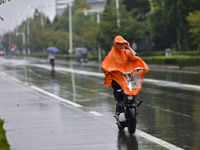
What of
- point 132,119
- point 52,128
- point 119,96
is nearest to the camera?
point 132,119

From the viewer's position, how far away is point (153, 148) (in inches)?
315

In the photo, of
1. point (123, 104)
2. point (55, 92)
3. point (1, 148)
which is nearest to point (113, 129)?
point (123, 104)

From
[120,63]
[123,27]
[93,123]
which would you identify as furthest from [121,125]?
[123,27]

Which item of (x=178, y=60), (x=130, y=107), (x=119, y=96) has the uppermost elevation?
(x=119, y=96)

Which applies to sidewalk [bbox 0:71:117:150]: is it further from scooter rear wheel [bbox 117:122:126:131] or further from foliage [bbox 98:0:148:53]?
foliage [bbox 98:0:148:53]

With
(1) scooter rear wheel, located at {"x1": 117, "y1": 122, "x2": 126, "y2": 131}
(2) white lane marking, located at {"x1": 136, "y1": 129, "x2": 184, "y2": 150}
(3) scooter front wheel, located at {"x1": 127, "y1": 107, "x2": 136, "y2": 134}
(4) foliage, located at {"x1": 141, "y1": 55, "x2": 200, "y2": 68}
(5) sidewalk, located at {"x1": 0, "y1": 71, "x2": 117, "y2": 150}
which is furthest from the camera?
(4) foliage, located at {"x1": 141, "y1": 55, "x2": 200, "y2": 68}

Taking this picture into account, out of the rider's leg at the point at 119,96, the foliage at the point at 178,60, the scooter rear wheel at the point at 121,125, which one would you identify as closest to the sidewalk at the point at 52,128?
the scooter rear wheel at the point at 121,125

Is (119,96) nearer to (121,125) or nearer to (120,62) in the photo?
(121,125)

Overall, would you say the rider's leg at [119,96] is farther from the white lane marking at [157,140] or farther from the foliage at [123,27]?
the foliage at [123,27]

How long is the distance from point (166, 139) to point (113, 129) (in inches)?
60.4

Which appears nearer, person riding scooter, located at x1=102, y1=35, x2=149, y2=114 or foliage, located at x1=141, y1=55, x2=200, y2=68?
person riding scooter, located at x1=102, y1=35, x2=149, y2=114

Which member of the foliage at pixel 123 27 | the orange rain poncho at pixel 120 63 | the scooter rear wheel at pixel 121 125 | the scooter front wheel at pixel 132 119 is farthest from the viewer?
the foliage at pixel 123 27

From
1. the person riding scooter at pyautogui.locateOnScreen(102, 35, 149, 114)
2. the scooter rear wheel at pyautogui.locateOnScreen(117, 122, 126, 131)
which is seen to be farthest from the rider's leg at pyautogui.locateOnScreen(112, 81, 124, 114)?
the scooter rear wheel at pyautogui.locateOnScreen(117, 122, 126, 131)

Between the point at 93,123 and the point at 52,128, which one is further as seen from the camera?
the point at 93,123
